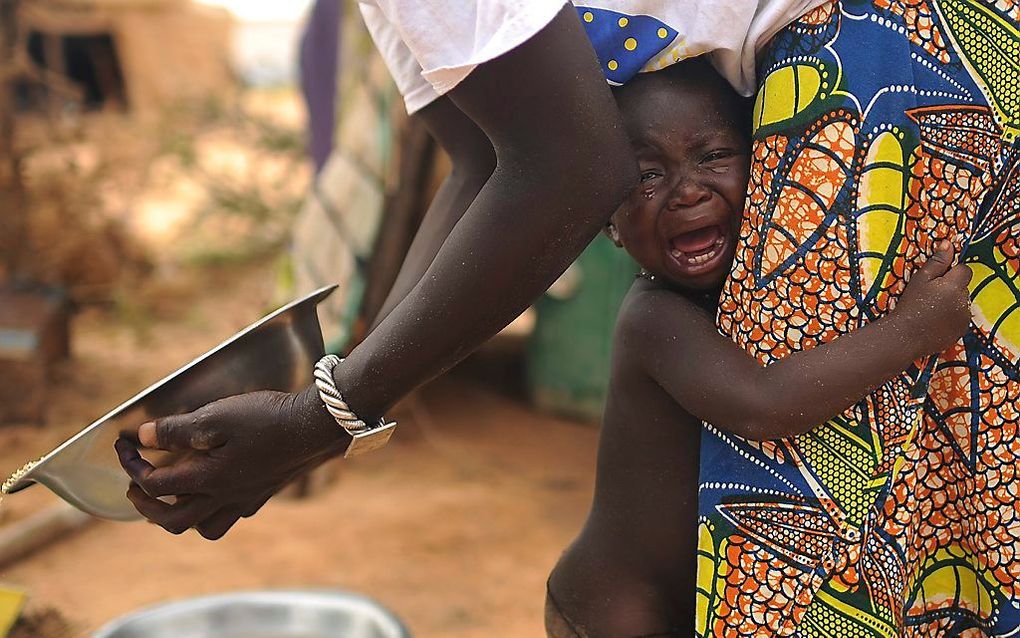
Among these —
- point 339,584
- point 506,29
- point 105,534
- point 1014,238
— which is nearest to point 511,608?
point 339,584

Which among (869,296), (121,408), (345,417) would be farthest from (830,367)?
(121,408)

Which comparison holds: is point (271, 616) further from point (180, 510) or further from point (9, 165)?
point (9, 165)

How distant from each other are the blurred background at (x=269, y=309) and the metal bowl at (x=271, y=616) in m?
0.30

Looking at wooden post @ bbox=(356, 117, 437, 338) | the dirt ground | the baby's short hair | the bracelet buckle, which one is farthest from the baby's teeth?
wooden post @ bbox=(356, 117, 437, 338)

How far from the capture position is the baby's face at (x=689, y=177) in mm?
1128

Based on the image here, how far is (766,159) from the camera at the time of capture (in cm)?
104

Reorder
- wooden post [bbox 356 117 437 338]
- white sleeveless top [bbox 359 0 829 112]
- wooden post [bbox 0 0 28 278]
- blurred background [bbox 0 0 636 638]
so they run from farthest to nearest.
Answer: wooden post [bbox 0 0 28 278] → wooden post [bbox 356 117 437 338] → blurred background [bbox 0 0 636 638] → white sleeveless top [bbox 359 0 829 112]

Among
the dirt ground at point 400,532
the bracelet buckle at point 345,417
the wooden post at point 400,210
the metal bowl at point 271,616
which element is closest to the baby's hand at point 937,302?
the bracelet buckle at point 345,417

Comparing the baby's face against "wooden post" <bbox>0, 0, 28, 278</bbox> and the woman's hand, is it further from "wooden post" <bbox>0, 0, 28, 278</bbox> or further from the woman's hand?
"wooden post" <bbox>0, 0, 28, 278</bbox>

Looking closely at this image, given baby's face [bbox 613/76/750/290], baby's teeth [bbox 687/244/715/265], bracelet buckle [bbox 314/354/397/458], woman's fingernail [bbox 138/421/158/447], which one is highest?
baby's face [bbox 613/76/750/290]

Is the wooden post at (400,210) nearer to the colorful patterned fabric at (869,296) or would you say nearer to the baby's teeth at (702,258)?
the baby's teeth at (702,258)

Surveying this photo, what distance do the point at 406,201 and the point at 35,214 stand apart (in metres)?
2.26

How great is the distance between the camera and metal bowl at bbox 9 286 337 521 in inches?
44.7

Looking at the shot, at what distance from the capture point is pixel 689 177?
1.13 meters
